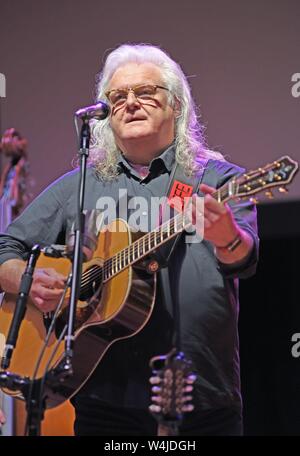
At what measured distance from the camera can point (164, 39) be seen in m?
4.30

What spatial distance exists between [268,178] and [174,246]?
0.49 metres

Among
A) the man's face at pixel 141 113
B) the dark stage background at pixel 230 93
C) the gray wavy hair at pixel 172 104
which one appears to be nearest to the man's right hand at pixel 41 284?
the gray wavy hair at pixel 172 104

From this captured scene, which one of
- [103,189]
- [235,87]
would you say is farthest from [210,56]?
[103,189]

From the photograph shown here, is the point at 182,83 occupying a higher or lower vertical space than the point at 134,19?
lower

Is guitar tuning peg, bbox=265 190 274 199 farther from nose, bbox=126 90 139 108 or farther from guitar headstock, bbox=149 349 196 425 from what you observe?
nose, bbox=126 90 139 108

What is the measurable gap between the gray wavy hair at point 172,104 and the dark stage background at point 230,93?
1.05 metres

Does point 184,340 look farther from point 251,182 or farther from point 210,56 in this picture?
point 210,56

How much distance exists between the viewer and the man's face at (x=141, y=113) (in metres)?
2.89

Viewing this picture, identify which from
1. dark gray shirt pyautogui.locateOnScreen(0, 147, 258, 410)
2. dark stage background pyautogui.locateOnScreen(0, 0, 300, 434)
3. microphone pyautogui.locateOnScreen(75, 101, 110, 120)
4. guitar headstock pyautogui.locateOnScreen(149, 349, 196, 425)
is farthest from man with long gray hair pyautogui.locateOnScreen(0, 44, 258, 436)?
dark stage background pyautogui.locateOnScreen(0, 0, 300, 434)

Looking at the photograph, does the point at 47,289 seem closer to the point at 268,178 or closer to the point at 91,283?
the point at 91,283

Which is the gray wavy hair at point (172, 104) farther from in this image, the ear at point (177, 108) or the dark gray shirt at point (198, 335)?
the dark gray shirt at point (198, 335)

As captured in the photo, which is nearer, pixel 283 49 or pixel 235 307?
pixel 235 307

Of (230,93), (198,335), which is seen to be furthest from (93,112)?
(230,93)

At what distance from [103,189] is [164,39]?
167cm
